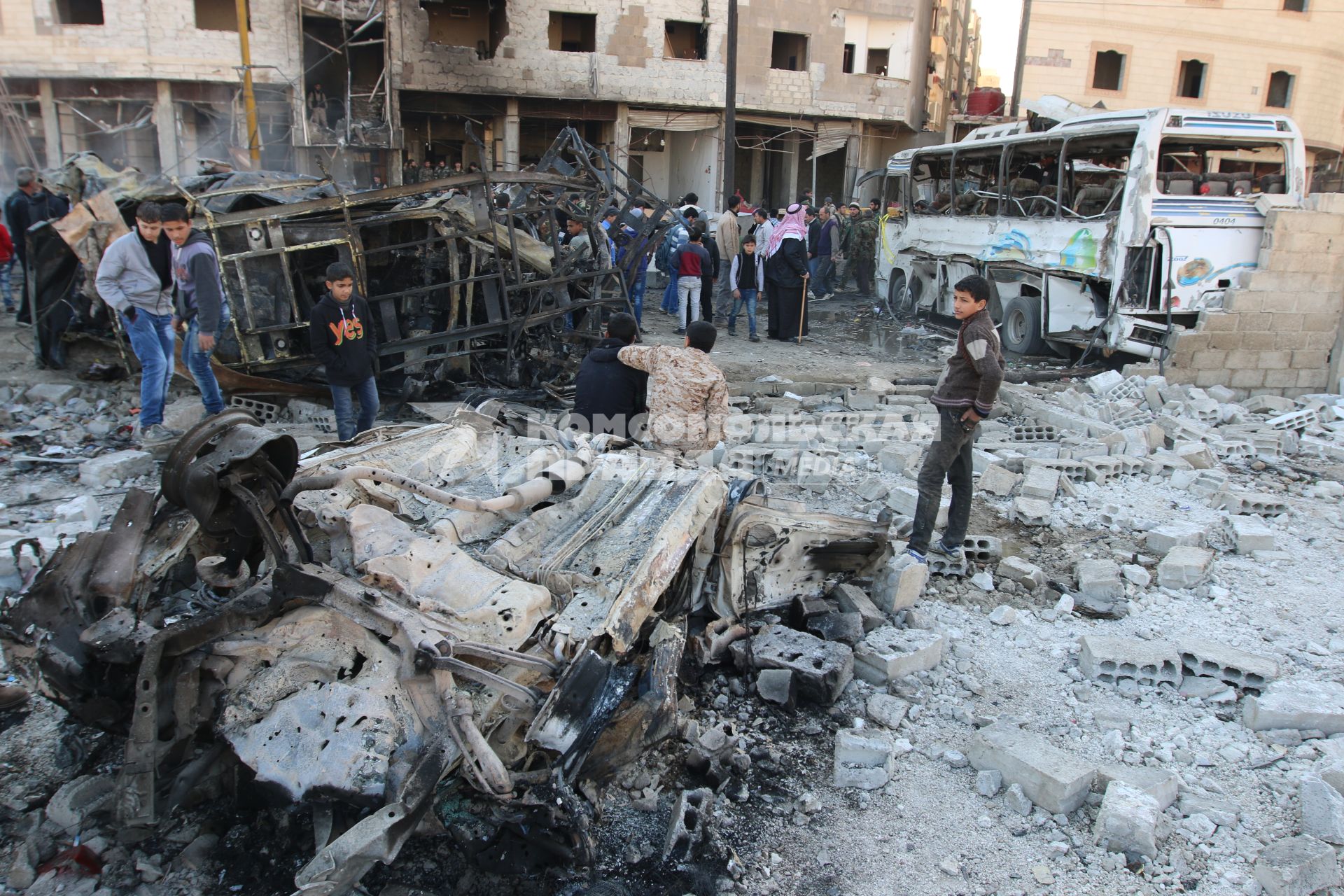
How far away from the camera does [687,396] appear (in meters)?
5.07

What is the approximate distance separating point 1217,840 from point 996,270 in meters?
9.77

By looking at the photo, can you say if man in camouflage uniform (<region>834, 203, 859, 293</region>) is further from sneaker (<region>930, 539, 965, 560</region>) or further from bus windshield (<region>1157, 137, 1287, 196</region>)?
sneaker (<region>930, 539, 965, 560</region>)

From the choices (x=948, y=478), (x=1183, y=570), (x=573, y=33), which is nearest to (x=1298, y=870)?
(x=1183, y=570)

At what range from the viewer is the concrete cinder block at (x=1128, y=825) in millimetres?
2973

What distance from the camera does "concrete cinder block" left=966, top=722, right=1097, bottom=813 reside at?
318 cm

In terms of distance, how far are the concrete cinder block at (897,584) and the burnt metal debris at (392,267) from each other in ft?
14.0

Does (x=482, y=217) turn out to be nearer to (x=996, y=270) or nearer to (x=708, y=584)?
(x=708, y=584)

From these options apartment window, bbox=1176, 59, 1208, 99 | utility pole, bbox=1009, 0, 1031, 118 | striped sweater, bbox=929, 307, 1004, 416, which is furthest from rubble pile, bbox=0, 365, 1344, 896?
apartment window, bbox=1176, 59, 1208, 99

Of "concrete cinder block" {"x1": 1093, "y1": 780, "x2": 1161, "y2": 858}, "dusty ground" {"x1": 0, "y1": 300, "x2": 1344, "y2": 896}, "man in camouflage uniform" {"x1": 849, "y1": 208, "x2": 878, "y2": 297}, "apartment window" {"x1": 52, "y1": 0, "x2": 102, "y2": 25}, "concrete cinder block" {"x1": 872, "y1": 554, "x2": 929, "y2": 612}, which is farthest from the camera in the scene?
"apartment window" {"x1": 52, "y1": 0, "x2": 102, "y2": 25}

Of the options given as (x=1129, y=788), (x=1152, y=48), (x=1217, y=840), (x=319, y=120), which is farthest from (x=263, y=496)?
(x=1152, y=48)

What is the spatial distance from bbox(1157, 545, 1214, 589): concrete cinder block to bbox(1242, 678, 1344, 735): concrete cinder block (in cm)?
124

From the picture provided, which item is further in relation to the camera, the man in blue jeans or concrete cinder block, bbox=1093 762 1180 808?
the man in blue jeans

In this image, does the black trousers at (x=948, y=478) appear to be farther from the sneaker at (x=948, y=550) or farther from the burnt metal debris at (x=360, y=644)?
the burnt metal debris at (x=360, y=644)

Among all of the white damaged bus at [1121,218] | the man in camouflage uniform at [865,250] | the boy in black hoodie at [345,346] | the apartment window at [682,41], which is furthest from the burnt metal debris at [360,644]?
the apartment window at [682,41]
